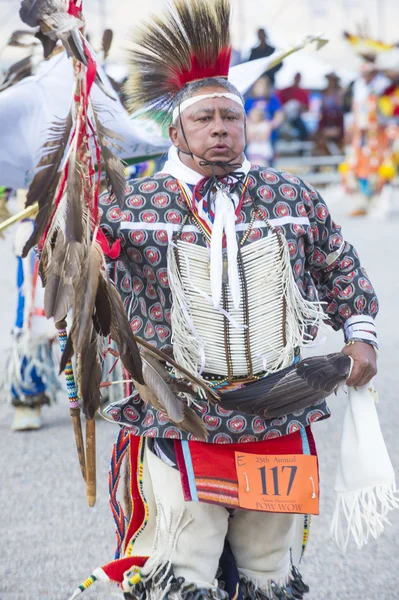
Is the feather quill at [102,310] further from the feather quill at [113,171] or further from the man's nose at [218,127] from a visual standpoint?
the man's nose at [218,127]

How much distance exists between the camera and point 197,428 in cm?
248

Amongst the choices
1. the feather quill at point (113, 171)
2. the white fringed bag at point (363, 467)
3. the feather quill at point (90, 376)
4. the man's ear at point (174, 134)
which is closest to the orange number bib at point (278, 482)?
the white fringed bag at point (363, 467)

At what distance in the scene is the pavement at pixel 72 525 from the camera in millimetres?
3338

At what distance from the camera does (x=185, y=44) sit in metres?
2.72

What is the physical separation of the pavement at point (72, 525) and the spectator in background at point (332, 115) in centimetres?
1564

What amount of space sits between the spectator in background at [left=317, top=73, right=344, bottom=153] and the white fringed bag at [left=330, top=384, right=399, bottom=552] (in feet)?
59.9

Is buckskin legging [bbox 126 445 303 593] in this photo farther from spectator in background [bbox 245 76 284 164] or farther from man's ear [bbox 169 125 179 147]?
spectator in background [bbox 245 76 284 164]

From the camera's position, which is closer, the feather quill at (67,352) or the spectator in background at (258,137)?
the feather quill at (67,352)

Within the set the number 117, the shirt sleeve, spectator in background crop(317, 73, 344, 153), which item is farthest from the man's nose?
spectator in background crop(317, 73, 344, 153)

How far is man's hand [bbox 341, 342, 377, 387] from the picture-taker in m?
2.63

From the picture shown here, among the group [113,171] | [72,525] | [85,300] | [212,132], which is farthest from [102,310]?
[72,525]

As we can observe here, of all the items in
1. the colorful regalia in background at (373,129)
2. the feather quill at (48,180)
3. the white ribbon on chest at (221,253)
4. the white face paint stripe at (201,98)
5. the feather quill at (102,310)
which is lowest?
the feather quill at (102,310)

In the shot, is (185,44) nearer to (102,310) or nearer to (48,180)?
(48,180)

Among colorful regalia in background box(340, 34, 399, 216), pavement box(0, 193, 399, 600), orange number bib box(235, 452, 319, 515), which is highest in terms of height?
colorful regalia in background box(340, 34, 399, 216)
